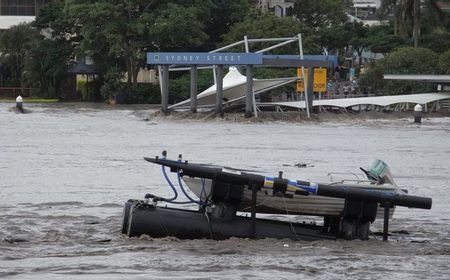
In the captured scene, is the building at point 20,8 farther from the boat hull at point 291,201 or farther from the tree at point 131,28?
the boat hull at point 291,201

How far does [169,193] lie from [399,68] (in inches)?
1799

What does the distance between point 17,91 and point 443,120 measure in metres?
30.5

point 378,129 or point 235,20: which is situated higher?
point 235,20

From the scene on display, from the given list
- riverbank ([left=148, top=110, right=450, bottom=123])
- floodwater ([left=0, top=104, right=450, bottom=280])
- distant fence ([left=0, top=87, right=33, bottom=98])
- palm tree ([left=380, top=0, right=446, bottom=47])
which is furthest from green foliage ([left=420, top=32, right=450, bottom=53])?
floodwater ([left=0, top=104, right=450, bottom=280])

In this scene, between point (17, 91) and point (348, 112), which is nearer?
point (348, 112)

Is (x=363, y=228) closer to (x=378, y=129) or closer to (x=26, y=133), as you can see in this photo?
(x=26, y=133)

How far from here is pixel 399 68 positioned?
222 ft

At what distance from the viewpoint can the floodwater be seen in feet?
50.8

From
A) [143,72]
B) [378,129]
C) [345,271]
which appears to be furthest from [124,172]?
[143,72]

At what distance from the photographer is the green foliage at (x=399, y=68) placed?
66.4 meters

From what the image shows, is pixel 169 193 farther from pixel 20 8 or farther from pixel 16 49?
pixel 20 8

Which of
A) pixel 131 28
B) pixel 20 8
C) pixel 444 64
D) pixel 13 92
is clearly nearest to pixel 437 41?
pixel 444 64

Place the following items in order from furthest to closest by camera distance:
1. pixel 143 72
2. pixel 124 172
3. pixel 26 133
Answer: pixel 143 72 < pixel 26 133 < pixel 124 172

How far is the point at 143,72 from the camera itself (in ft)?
272
